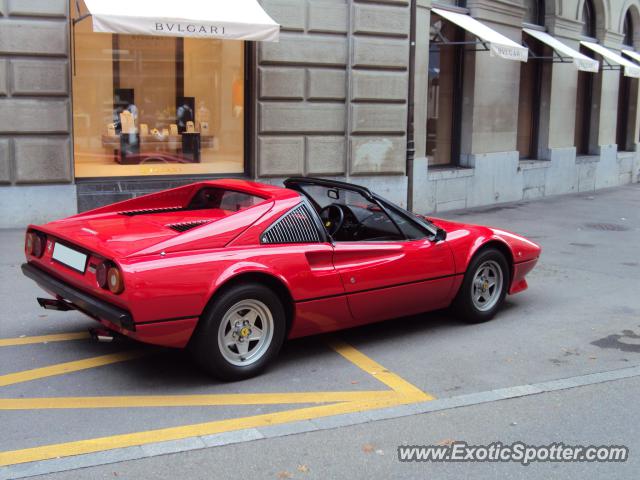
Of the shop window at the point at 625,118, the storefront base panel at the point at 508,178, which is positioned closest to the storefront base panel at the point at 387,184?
the storefront base panel at the point at 508,178

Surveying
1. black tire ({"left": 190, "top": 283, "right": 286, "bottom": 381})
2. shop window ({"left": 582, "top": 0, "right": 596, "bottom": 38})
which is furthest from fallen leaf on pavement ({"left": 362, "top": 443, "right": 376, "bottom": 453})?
shop window ({"left": 582, "top": 0, "right": 596, "bottom": 38})

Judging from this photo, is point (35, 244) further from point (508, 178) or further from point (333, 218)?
point (508, 178)

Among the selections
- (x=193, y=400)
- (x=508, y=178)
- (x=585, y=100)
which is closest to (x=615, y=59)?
(x=585, y=100)

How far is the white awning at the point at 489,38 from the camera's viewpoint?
14.0 meters

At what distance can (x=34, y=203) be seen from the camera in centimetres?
1095

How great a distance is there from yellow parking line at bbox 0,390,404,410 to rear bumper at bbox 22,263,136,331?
51 centimetres

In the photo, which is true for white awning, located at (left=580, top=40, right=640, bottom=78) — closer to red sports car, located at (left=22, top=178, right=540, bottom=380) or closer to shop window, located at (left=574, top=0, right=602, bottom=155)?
shop window, located at (left=574, top=0, right=602, bottom=155)

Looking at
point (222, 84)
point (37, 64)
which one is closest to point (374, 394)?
point (37, 64)

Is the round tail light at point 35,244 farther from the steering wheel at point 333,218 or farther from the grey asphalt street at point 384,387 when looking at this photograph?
the steering wheel at point 333,218

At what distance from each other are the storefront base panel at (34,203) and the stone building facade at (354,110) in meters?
0.01

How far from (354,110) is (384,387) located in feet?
28.0

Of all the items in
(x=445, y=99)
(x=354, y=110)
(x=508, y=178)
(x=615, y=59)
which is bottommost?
(x=508, y=178)

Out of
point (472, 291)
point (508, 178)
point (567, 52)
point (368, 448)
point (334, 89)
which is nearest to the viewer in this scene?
point (368, 448)

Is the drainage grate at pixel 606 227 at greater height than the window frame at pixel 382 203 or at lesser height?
lesser
